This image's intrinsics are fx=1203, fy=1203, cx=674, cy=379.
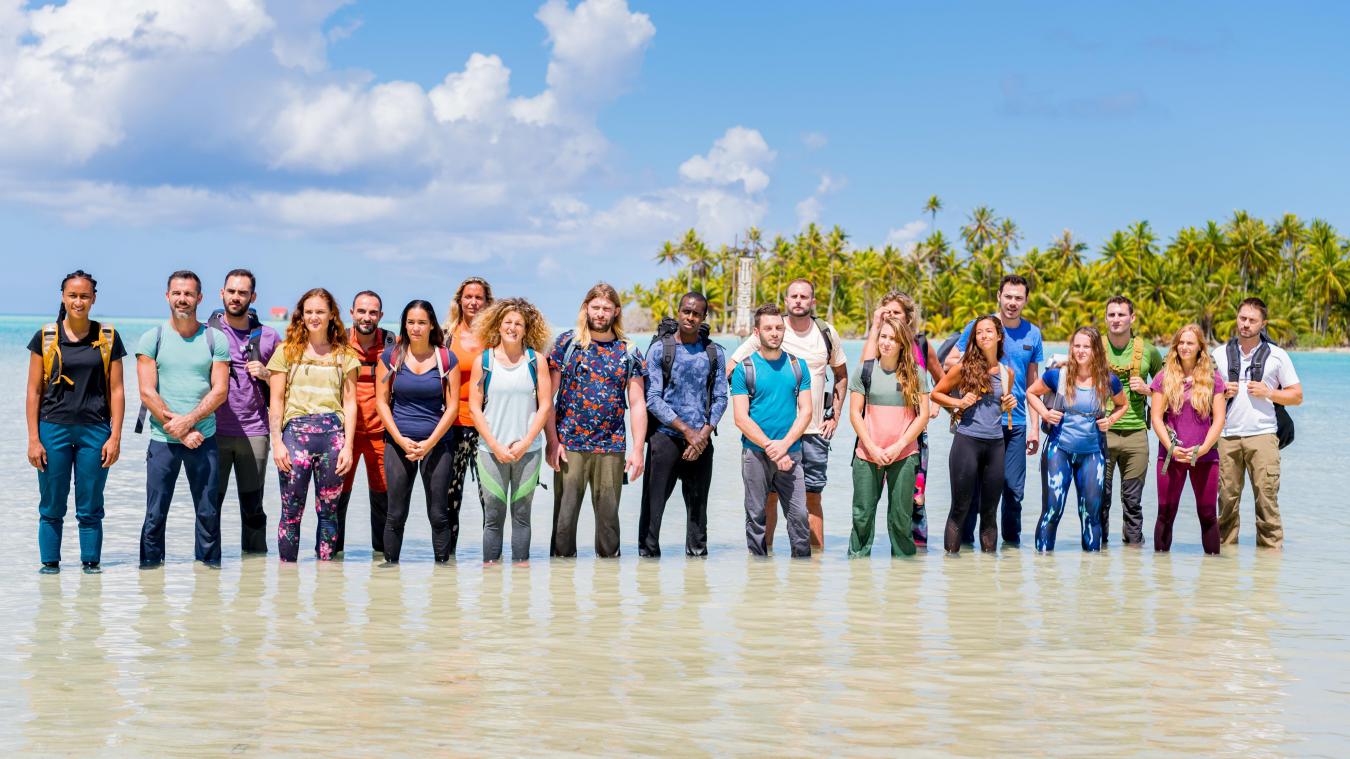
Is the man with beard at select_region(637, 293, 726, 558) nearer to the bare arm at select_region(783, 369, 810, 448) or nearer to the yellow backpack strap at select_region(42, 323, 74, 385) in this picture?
the bare arm at select_region(783, 369, 810, 448)

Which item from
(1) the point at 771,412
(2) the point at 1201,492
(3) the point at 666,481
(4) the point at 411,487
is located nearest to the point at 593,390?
(3) the point at 666,481

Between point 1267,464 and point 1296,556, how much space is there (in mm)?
982

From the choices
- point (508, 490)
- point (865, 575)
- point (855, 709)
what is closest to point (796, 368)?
point (865, 575)

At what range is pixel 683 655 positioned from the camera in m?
6.04

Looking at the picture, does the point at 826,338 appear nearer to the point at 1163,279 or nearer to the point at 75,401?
the point at 75,401

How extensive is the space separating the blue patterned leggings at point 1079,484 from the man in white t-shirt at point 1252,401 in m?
1.03

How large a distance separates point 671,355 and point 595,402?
63 cm

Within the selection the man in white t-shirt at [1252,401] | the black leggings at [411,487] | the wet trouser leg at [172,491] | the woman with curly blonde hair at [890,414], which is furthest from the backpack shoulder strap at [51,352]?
the man in white t-shirt at [1252,401]

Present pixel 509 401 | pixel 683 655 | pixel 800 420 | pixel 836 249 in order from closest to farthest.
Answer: pixel 683 655 → pixel 509 401 → pixel 800 420 → pixel 836 249

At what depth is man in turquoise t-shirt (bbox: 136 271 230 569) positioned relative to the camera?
783 cm

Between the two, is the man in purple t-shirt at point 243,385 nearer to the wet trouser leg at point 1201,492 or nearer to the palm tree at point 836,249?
the wet trouser leg at point 1201,492

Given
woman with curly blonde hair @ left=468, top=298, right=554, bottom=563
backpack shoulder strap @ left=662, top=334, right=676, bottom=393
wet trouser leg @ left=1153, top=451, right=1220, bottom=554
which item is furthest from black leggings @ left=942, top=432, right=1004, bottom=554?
woman with curly blonde hair @ left=468, top=298, right=554, bottom=563

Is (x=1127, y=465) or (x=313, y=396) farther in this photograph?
(x=1127, y=465)

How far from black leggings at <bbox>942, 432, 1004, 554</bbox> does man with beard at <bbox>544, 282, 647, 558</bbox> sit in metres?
2.39
